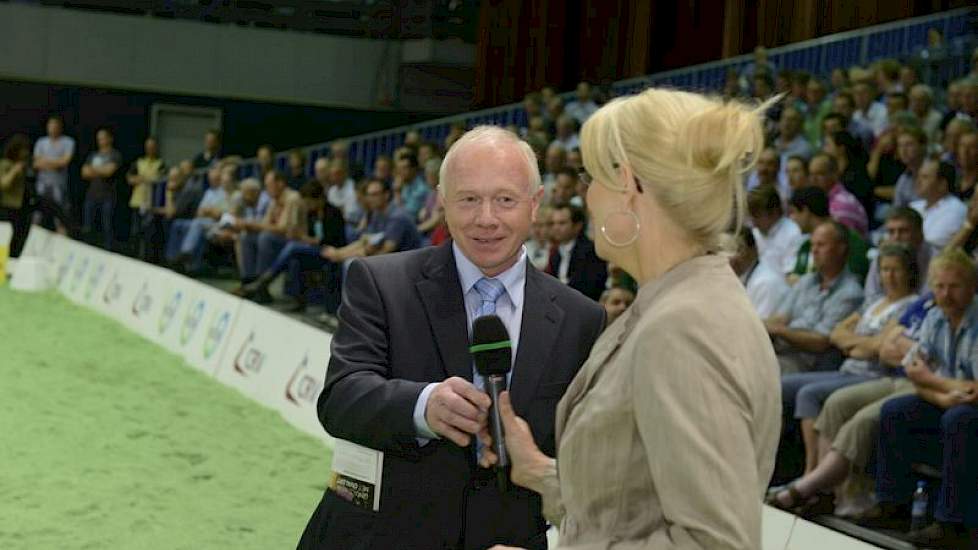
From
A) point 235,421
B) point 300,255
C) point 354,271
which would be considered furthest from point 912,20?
point 354,271

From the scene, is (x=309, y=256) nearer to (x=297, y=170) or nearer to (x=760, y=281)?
(x=297, y=170)

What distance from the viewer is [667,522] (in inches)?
61.8

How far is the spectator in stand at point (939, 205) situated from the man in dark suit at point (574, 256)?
6.04 feet

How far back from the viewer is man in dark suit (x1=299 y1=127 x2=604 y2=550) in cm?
245

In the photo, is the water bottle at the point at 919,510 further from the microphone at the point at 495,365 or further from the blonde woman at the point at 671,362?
the blonde woman at the point at 671,362

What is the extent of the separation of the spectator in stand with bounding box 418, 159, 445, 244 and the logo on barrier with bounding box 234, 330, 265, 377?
2813mm

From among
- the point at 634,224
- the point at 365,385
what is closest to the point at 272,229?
the point at 365,385

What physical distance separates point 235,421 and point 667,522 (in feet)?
19.2

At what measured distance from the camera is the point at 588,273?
7.86 m

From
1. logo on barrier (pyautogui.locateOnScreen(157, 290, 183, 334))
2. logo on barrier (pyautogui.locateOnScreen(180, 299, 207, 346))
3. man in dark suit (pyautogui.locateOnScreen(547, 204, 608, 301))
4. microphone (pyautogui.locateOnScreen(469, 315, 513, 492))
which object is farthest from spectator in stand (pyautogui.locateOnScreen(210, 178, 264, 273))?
microphone (pyautogui.locateOnScreen(469, 315, 513, 492))

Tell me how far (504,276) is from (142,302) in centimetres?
839

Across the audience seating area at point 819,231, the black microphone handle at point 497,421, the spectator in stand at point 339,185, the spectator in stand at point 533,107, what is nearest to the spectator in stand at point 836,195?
the audience seating area at point 819,231

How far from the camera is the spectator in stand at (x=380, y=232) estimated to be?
10.4 m

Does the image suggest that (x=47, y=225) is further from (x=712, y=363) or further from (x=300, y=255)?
(x=712, y=363)
